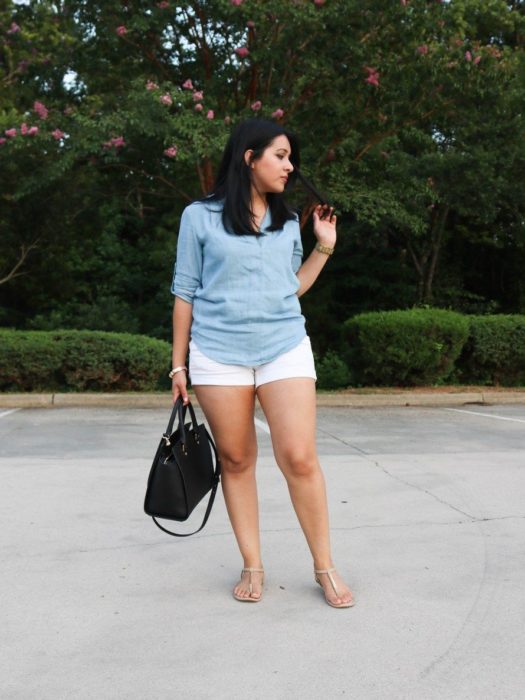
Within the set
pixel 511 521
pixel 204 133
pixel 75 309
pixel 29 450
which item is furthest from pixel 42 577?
pixel 75 309

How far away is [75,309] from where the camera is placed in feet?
69.9

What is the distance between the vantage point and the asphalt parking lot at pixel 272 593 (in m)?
2.77

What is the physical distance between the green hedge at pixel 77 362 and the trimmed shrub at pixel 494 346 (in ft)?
16.8

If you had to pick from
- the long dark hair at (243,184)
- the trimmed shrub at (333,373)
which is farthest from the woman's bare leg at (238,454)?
the trimmed shrub at (333,373)

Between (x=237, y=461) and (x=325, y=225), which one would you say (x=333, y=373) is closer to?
(x=325, y=225)

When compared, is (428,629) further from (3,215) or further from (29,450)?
(3,215)

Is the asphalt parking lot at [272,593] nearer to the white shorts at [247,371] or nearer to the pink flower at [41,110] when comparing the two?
the white shorts at [247,371]

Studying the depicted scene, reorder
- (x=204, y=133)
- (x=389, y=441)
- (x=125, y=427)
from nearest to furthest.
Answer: (x=389, y=441) < (x=125, y=427) < (x=204, y=133)

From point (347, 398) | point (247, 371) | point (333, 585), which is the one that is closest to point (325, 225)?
point (247, 371)

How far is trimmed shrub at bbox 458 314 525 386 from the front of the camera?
46.5ft

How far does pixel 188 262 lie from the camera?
342cm

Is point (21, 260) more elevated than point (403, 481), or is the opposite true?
point (21, 260)

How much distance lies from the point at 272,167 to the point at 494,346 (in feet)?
37.5

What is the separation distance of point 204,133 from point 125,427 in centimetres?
599
